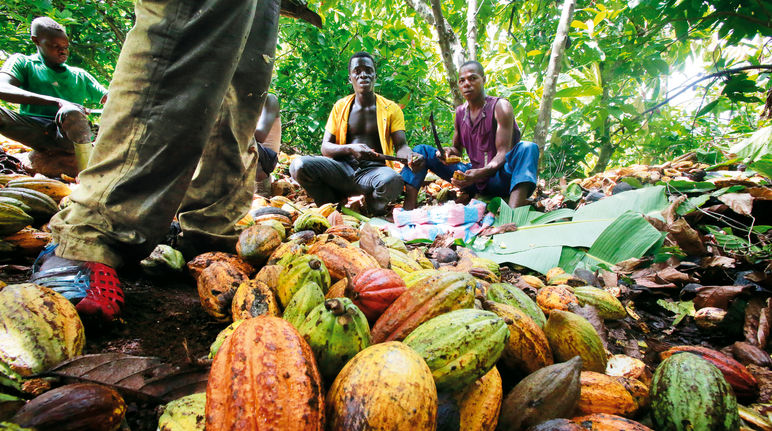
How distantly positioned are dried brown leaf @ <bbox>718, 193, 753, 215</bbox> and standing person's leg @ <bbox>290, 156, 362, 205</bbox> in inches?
141

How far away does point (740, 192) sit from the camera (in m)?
2.57

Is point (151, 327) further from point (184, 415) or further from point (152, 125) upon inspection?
point (152, 125)

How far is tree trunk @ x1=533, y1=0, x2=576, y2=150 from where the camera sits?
4406 millimetres

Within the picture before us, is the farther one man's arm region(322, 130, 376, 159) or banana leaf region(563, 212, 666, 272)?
man's arm region(322, 130, 376, 159)

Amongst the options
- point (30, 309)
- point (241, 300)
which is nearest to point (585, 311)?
point (241, 300)

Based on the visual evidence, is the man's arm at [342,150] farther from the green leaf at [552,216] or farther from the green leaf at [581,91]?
the green leaf at [581,91]

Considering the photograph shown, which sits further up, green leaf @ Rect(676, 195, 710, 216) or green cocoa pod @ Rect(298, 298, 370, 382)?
green cocoa pod @ Rect(298, 298, 370, 382)

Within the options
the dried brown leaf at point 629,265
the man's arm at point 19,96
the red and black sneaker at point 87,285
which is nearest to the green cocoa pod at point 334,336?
the red and black sneaker at point 87,285

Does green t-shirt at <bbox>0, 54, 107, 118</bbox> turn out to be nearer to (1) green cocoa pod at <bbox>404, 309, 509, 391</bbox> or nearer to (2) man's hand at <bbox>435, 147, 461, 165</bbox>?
(2) man's hand at <bbox>435, 147, 461, 165</bbox>

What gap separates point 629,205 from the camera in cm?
304

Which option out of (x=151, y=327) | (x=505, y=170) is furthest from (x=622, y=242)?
(x=151, y=327)

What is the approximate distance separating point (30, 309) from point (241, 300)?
0.51 metres

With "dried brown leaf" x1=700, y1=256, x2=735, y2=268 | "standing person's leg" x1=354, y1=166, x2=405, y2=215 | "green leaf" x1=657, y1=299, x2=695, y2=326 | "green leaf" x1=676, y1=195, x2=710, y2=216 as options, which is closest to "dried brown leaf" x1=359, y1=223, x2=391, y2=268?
"green leaf" x1=657, y1=299, x2=695, y2=326

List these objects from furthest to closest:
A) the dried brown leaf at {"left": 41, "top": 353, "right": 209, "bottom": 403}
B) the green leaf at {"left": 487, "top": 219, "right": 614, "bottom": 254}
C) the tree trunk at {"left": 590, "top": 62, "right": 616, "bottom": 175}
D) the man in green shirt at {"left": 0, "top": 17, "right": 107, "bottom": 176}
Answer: the tree trunk at {"left": 590, "top": 62, "right": 616, "bottom": 175} → the man in green shirt at {"left": 0, "top": 17, "right": 107, "bottom": 176} → the green leaf at {"left": 487, "top": 219, "right": 614, "bottom": 254} → the dried brown leaf at {"left": 41, "top": 353, "right": 209, "bottom": 403}
